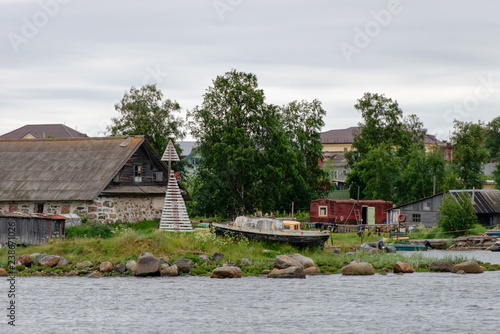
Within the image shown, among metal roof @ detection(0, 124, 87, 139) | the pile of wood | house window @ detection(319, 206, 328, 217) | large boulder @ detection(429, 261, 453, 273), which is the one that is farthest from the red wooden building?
metal roof @ detection(0, 124, 87, 139)

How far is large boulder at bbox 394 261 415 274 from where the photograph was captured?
3834 centimetres

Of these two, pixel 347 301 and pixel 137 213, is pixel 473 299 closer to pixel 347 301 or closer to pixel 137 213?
pixel 347 301

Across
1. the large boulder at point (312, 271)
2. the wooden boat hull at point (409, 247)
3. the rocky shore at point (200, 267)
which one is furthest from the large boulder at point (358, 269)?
the wooden boat hull at point (409, 247)

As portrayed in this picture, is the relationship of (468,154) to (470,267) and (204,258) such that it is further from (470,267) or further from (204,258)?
(204,258)

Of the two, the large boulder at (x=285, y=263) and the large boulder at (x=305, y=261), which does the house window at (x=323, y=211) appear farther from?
the large boulder at (x=285, y=263)

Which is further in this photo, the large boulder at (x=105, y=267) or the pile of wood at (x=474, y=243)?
the pile of wood at (x=474, y=243)

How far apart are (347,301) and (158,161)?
29363 millimetres

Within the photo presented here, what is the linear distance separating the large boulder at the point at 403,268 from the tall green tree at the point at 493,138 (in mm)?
92270

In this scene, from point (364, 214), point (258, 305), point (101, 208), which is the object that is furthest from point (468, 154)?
point (258, 305)

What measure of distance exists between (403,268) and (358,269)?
92.5 inches

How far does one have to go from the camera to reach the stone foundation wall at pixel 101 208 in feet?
165

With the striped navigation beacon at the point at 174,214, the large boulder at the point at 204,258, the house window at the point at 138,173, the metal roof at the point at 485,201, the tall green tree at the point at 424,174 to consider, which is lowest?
the large boulder at the point at 204,258

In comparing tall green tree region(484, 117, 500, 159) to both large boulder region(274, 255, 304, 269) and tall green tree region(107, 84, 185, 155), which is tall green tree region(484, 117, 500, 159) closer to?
tall green tree region(107, 84, 185, 155)

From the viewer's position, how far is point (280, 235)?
43.4m
